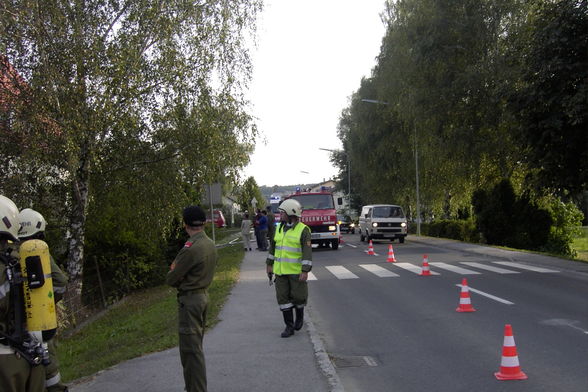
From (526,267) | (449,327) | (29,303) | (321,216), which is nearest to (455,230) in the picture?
(321,216)

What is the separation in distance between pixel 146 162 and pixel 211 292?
3.56m

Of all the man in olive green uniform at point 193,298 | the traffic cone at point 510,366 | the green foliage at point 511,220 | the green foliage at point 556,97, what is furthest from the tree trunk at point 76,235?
the green foliage at point 511,220

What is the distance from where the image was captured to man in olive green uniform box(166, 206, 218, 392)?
16.8 ft

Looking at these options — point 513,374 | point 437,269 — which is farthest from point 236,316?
point 437,269

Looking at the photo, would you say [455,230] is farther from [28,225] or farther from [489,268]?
[28,225]

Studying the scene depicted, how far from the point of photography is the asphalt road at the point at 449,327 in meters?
6.26

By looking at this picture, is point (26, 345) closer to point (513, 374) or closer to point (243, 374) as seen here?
point (243, 374)

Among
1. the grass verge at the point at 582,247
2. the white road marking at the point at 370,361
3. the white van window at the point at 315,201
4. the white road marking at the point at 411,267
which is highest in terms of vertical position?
the white van window at the point at 315,201

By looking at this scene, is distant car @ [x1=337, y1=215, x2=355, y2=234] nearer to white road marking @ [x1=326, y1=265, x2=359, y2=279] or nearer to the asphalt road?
white road marking @ [x1=326, y1=265, x2=359, y2=279]

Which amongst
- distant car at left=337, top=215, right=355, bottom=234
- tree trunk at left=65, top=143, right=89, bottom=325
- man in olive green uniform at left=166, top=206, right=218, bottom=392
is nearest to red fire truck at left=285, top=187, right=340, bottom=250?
tree trunk at left=65, top=143, right=89, bottom=325

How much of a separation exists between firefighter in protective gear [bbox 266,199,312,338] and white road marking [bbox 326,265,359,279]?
306 inches

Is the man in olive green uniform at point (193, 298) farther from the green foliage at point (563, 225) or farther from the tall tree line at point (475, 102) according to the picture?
the green foliage at point (563, 225)

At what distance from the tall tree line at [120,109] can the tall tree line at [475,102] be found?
821 centimetres

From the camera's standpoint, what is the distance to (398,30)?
3077 cm
